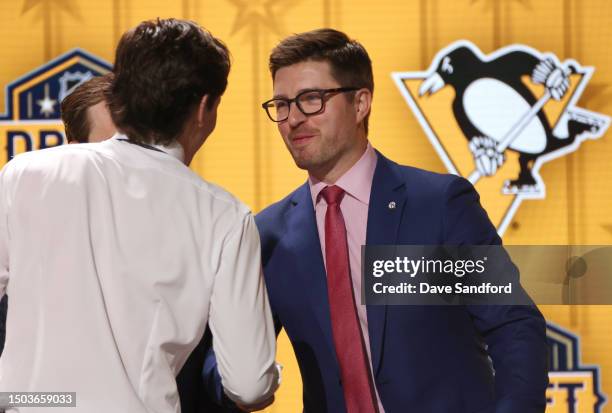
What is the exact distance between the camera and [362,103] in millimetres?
2230

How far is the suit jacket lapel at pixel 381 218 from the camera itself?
1.93 m

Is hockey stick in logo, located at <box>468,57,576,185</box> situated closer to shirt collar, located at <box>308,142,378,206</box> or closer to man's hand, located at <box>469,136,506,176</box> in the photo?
man's hand, located at <box>469,136,506,176</box>

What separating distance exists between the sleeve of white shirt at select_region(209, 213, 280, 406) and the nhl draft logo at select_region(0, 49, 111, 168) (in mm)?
1873

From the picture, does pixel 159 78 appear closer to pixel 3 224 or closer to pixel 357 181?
pixel 3 224

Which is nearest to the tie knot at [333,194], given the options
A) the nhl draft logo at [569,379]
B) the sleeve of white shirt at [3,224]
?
the sleeve of white shirt at [3,224]

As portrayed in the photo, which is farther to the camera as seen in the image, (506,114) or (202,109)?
(506,114)

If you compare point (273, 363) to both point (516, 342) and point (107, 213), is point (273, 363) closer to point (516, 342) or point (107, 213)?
point (107, 213)

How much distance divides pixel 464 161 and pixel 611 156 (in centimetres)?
49

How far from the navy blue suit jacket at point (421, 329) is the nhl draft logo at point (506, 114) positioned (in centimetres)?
98

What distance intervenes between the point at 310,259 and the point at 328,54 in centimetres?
52

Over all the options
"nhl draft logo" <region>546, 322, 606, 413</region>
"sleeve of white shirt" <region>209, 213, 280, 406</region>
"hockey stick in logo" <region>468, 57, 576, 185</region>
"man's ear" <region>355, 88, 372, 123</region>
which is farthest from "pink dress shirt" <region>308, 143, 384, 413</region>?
"nhl draft logo" <region>546, 322, 606, 413</region>

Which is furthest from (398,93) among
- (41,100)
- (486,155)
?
(41,100)

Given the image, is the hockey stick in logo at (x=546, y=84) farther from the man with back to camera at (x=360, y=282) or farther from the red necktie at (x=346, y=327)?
the red necktie at (x=346, y=327)

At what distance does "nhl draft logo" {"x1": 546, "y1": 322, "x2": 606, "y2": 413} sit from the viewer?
298 centimetres
